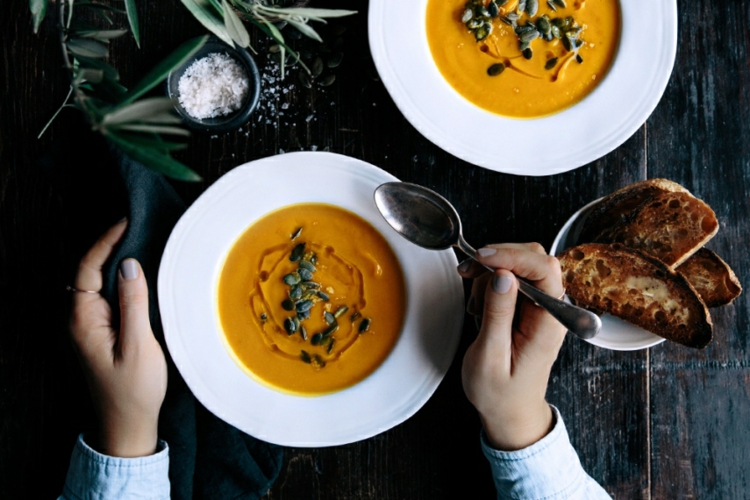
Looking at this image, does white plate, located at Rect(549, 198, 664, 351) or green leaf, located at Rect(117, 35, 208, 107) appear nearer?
green leaf, located at Rect(117, 35, 208, 107)

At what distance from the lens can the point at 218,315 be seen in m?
1.56

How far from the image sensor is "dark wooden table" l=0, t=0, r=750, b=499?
169 centimetres

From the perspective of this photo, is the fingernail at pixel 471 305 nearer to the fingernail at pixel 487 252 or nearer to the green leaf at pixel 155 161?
the fingernail at pixel 487 252

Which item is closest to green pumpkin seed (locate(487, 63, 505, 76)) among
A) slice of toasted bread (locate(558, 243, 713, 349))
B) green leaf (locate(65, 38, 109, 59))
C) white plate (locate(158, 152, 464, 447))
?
white plate (locate(158, 152, 464, 447))

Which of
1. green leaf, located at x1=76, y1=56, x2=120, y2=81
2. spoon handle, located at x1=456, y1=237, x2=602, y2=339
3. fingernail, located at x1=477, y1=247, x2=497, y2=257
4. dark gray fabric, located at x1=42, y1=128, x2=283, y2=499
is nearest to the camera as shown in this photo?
green leaf, located at x1=76, y1=56, x2=120, y2=81

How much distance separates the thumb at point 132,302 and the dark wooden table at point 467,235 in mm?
237

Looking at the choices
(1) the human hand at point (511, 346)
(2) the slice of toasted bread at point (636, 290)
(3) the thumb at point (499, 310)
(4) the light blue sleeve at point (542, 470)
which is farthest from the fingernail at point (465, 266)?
(4) the light blue sleeve at point (542, 470)

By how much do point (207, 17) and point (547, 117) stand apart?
0.88m

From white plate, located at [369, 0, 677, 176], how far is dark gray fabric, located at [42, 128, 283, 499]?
686mm

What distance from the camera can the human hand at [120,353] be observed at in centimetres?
151

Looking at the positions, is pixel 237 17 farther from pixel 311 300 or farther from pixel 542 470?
pixel 542 470

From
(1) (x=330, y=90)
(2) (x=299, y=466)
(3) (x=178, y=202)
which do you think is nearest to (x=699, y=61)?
(1) (x=330, y=90)

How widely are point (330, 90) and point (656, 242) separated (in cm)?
97

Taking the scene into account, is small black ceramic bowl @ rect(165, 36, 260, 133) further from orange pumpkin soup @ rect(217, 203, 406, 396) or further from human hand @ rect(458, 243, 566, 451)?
human hand @ rect(458, 243, 566, 451)
